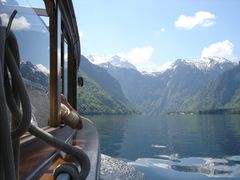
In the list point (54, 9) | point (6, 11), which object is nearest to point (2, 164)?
point (6, 11)

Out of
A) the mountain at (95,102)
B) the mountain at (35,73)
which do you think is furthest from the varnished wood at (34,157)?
the mountain at (95,102)

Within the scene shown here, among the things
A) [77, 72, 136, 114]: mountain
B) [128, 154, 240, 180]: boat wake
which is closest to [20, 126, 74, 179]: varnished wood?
[128, 154, 240, 180]: boat wake

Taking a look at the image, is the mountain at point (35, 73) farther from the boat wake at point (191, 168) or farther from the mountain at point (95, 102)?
the mountain at point (95, 102)

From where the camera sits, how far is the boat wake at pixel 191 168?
20.8m

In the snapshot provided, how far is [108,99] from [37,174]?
166 metres

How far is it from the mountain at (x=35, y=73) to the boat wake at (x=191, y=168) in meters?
14.2

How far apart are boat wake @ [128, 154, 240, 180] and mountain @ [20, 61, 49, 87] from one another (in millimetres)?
14173

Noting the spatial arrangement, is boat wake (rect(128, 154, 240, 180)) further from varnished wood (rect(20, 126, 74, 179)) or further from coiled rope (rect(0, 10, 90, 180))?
coiled rope (rect(0, 10, 90, 180))

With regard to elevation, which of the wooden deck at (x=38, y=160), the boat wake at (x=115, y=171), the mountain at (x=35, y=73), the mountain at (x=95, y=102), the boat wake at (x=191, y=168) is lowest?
the mountain at (x=95, y=102)

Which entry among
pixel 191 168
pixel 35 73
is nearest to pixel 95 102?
pixel 191 168

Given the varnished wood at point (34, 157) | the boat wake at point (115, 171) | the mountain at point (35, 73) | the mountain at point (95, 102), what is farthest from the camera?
the mountain at point (95, 102)

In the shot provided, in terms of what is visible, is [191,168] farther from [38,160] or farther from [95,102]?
[95,102]

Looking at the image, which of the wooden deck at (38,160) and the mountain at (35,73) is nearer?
the wooden deck at (38,160)

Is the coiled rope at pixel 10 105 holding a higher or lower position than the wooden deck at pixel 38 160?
higher
